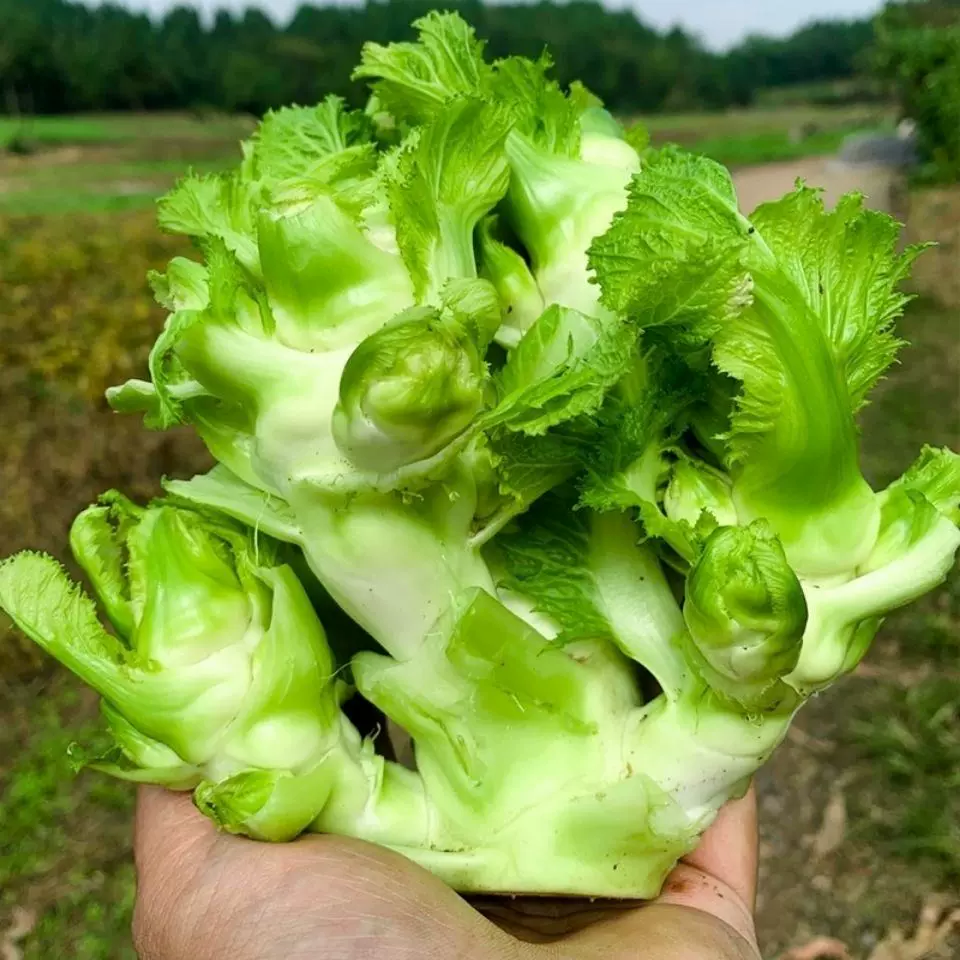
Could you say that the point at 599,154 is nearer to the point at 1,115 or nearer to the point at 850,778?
the point at 850,778

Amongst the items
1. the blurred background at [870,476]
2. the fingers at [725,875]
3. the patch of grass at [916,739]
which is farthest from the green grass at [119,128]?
the fingers at [725,875]

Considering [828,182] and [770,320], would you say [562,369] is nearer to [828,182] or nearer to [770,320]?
[770,320]

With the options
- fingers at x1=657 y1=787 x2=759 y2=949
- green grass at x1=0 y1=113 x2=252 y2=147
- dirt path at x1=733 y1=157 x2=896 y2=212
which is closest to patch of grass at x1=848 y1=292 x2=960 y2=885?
fingers at x1=657 y1=787 x2=759 y2=949

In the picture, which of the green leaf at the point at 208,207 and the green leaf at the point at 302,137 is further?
the green leaf at the point at 302,137

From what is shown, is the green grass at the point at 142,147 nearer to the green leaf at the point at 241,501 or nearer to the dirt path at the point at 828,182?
the dirt path at the point at 828,182

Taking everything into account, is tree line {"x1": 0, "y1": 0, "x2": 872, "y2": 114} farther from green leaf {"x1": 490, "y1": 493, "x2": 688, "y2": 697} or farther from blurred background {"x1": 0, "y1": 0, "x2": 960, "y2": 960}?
green leaf {"x1": 490, "y1": 493, "x2": 688, "y2": 697}
